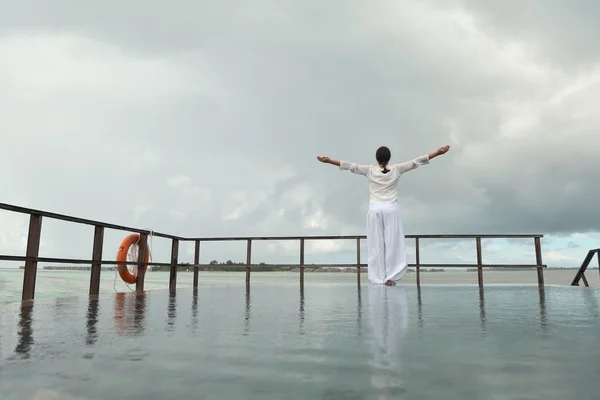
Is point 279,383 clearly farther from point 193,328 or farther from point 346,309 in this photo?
point 346,309

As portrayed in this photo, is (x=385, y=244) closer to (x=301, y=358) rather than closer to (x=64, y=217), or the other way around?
(x=64, y=217)

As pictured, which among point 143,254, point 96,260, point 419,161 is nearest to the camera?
point 96,260

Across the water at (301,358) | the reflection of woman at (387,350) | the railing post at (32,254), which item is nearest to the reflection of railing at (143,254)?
the railing post at (32,254)

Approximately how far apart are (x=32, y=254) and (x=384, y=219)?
388 centimetres

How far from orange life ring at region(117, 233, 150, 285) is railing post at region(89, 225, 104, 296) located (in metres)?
1.28

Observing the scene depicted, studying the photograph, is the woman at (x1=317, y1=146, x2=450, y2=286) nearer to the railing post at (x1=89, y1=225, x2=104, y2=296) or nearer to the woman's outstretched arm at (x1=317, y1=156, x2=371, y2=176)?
the woman's outstretched arm at (x1=317, y1=156, x2=371, y2=176)

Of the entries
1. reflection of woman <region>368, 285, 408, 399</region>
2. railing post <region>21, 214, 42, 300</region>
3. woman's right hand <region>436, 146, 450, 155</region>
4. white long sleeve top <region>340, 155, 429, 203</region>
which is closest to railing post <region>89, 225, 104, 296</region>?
railing post <region>21, 214, 42, 300</region>

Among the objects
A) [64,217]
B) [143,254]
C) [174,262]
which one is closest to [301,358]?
[64,217]

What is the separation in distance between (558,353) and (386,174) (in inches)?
165

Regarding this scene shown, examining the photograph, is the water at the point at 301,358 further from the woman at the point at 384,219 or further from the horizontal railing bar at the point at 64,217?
the woman at the point at 384,219

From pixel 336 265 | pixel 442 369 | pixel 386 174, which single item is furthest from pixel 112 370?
pixel 336 265

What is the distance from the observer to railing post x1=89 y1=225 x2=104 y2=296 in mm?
4867

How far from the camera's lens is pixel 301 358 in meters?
1.27

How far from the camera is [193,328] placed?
188 centimetres
